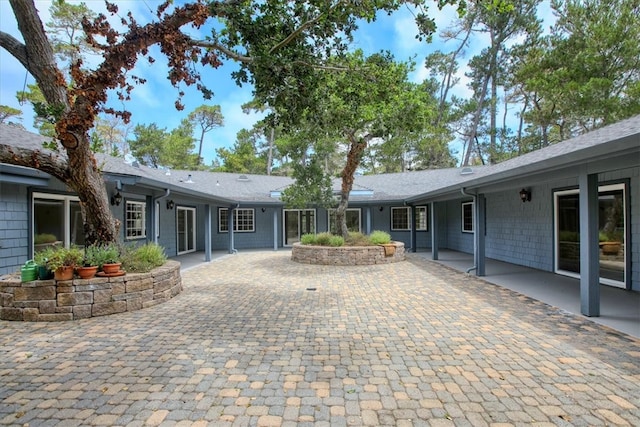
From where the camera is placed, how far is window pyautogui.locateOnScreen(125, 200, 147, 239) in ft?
28.9

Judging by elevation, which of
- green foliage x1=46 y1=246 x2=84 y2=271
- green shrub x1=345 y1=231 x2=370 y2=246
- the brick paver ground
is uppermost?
green foliage x1=46 y1=246 x2=84 y2=271

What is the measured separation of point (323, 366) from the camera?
3.06 meters

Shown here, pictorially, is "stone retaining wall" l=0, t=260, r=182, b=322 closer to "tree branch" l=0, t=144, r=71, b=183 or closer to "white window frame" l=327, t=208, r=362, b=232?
"tree branch" l=0, t=144, r=71, b=183

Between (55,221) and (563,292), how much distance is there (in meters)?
9.96

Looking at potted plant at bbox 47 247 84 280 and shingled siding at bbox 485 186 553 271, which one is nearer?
potted plant at bbox 47 247 84 280

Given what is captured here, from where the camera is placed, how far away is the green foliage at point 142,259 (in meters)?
5.35

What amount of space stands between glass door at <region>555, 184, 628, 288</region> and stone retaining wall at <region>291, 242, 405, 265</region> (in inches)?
171

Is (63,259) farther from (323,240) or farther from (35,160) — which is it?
(323,240)

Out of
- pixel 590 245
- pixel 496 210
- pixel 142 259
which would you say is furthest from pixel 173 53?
pixel 496 210

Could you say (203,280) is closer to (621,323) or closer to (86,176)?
(86,176)

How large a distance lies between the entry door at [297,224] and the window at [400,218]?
3604 mm

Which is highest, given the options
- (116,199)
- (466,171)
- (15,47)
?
(15,47)

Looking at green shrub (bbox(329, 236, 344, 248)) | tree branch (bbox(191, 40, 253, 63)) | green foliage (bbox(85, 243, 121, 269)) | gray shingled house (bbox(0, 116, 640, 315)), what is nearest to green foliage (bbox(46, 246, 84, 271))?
green foliage (bbox(85, 243, 121, 269))

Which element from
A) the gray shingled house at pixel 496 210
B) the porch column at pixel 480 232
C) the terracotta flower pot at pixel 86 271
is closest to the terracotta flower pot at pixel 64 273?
the terracotta flower pot at pixel 86 271
